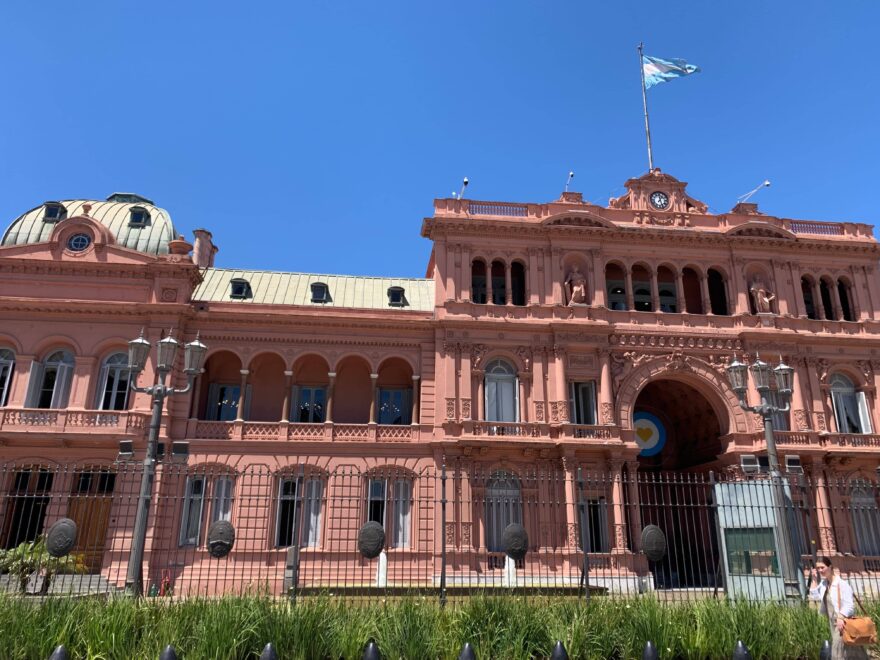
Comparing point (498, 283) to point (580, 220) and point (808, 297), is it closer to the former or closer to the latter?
point (580, 220)

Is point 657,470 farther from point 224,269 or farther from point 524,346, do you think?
point 224,269

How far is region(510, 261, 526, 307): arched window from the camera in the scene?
31.5 meters

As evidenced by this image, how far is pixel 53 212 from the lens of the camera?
3019 centimetres

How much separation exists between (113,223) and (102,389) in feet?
27.5

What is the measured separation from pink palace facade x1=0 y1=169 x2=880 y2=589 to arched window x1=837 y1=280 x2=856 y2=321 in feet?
0.37

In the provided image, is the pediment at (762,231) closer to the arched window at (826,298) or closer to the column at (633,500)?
the arched window at (826,298)

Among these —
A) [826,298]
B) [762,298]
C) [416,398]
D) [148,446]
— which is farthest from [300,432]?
[826,298]

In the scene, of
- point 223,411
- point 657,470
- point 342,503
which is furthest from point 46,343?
point 657,470

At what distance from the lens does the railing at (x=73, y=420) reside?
2544 cm

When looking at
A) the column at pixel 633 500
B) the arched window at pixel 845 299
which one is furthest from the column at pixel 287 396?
the arched window at pixel 845 299

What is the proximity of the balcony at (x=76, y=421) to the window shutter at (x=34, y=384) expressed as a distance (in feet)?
2.87

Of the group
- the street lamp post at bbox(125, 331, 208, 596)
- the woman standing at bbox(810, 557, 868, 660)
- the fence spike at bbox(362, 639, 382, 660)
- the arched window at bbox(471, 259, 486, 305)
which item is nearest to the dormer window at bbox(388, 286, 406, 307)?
the arched window at bbox(471, 259, 486, 305)

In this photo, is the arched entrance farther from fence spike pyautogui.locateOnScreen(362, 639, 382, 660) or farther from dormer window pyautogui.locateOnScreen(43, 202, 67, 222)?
dormer window pyautogui.locateOnScreen(43, 202, 67, 222)

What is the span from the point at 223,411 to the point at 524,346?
13946 mm
